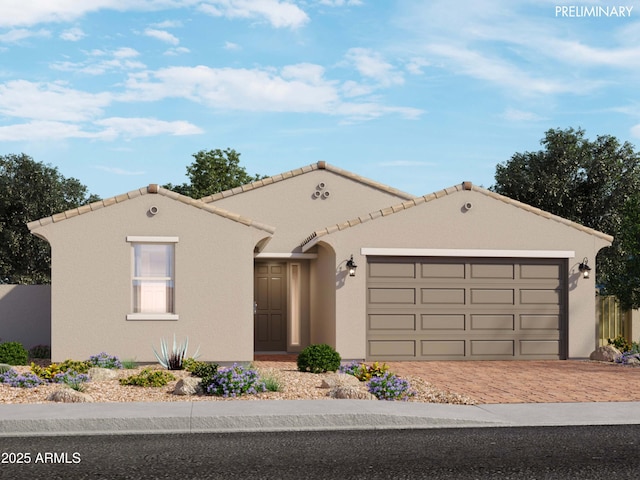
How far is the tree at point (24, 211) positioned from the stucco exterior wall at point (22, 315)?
1177 centimetres

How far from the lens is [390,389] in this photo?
1235cm

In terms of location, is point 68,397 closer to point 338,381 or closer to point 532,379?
point 338,381

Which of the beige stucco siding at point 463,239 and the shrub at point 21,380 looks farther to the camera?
the beige stucco siding at point 463,239

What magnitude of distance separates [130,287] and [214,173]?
73.5ft

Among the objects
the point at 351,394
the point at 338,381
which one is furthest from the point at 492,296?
the point at 351,394

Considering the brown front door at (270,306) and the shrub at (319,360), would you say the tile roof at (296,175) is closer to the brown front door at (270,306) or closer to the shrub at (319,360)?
the brown front door at (270,306)

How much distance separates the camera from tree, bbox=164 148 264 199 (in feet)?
129

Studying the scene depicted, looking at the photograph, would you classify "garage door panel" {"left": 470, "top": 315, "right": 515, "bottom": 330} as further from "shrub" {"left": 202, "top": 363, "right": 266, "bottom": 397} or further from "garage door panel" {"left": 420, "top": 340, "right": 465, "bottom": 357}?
"shrub" {"left": 202, "top": 363, "right": 266, "bottom": 397}

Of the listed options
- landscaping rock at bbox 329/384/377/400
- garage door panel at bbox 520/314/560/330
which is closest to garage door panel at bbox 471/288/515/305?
garage door panel at bbox 520/314/560/330

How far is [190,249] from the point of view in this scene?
1767cm

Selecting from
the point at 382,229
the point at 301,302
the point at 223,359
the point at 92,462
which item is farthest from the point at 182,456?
the point at 301,302

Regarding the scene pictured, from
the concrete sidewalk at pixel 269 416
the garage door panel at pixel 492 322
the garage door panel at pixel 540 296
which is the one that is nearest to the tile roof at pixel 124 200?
the garage door panel at pixel 492 322

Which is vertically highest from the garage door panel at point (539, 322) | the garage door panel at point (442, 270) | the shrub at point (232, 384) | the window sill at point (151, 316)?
the garage door panel at point (442, 270)

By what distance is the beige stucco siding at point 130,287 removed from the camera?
57.1ft
